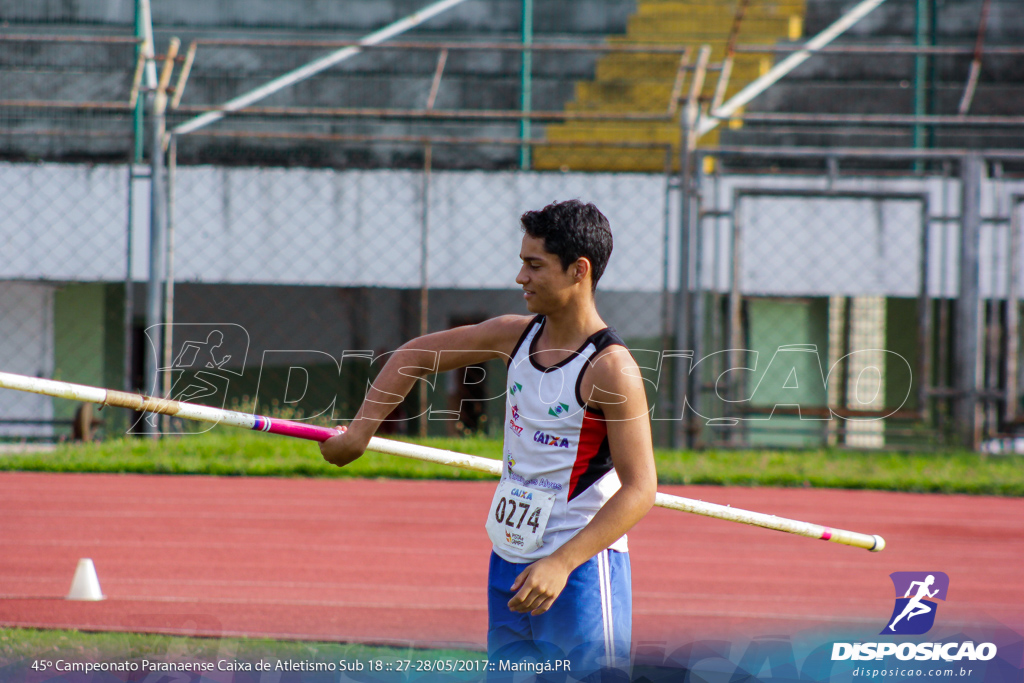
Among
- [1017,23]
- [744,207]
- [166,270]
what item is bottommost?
[166,270]

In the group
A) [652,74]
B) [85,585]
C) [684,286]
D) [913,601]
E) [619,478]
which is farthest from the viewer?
[652,74]

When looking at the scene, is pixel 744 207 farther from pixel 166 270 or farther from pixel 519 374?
pixel 519 374

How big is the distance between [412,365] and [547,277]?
648 mm

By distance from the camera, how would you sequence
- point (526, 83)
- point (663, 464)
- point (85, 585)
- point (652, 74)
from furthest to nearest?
point (652, 74) < point (526, 83) < point (663, 464) < point (85, 585)

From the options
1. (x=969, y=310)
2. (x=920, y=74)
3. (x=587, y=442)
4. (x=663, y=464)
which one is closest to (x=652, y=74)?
(x=920, y=74)

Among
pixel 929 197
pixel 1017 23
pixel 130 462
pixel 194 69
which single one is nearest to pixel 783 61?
pixel 1017 23

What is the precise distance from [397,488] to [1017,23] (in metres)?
10.2

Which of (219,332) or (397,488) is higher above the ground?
(219,332)

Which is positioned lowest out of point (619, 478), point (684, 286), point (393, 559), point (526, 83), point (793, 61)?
point (393, 559)

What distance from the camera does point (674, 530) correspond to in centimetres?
666

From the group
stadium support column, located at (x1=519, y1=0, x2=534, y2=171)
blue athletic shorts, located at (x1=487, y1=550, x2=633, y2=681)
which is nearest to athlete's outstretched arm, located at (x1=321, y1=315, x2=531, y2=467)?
blue athletic shorts, located at (x1=487, y1=550, x2=633, y2=681)

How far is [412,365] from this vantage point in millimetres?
2934

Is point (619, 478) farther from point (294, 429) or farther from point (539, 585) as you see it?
point (294, 429)

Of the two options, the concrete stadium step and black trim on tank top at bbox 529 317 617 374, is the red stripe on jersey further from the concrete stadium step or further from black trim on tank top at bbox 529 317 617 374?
the concrete stadium step
